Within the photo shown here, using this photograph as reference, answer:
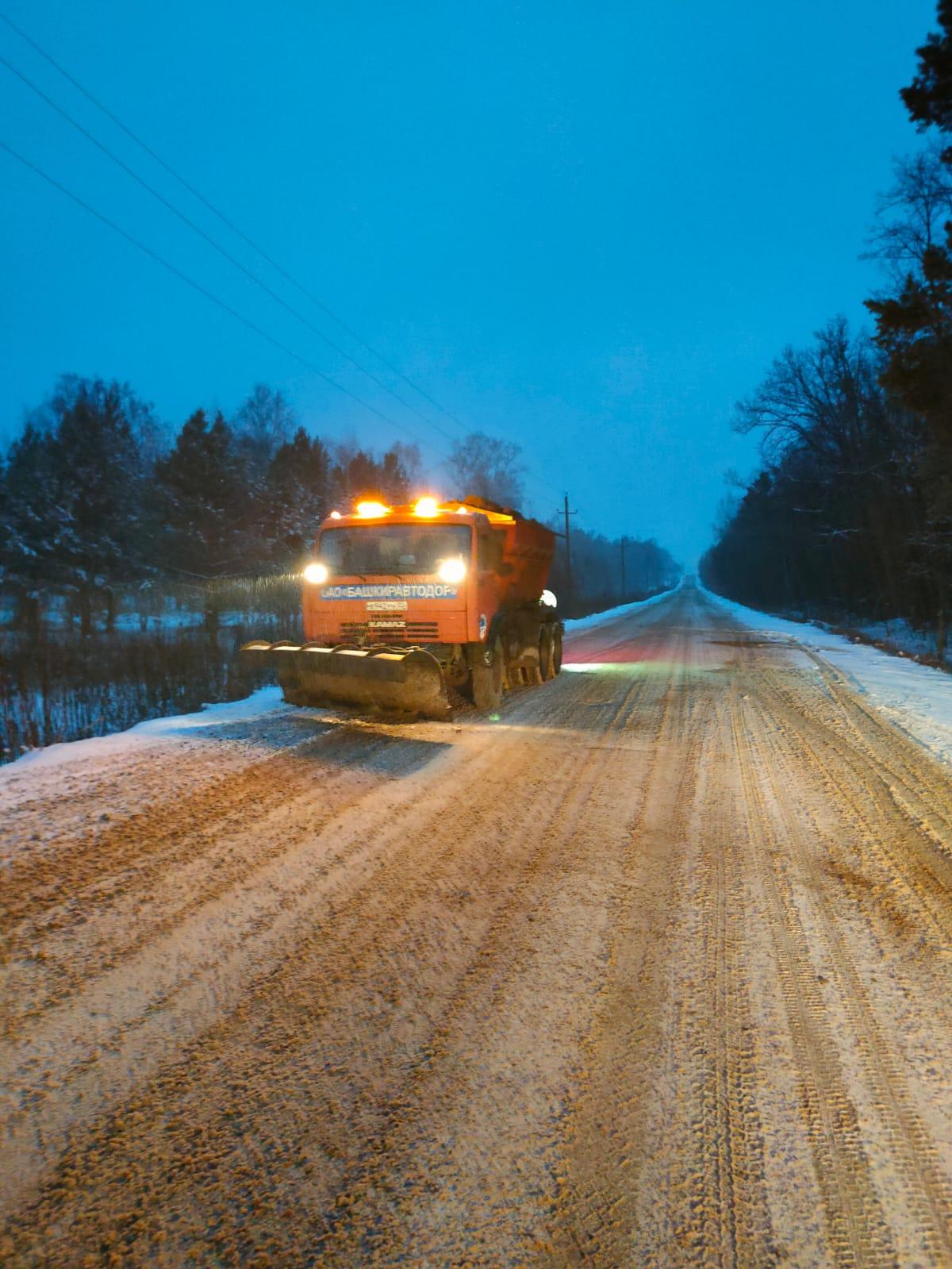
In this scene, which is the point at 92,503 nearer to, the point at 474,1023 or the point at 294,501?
the point at 294,501

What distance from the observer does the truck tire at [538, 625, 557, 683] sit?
460 inches

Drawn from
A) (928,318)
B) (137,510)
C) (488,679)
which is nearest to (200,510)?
(137,510)

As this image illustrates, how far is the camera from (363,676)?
26.1 feet

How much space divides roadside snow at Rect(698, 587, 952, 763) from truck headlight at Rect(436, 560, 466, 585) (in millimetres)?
5407

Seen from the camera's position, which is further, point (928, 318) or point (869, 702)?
point (928, 318)

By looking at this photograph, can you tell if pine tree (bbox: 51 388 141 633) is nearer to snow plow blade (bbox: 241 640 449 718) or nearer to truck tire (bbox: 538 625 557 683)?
truck tire (bbox: 538 625 557 683)

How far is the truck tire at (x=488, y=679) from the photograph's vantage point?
901 cm

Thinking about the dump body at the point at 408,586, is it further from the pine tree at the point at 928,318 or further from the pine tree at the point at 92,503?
the pine tree at the point at 92,503

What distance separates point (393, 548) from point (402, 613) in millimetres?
919

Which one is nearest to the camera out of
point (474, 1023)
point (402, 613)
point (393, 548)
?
point (474, 1023)

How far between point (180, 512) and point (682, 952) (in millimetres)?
33172

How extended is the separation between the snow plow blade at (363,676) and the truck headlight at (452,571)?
3.55ft

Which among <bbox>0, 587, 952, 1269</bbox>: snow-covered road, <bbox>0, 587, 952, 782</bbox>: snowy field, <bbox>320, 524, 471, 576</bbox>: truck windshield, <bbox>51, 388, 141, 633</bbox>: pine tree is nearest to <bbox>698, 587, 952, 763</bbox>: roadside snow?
<bbox>0, 587, 952, 782</bbox>: snowy field

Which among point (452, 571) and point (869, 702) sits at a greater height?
point (452, 571)
